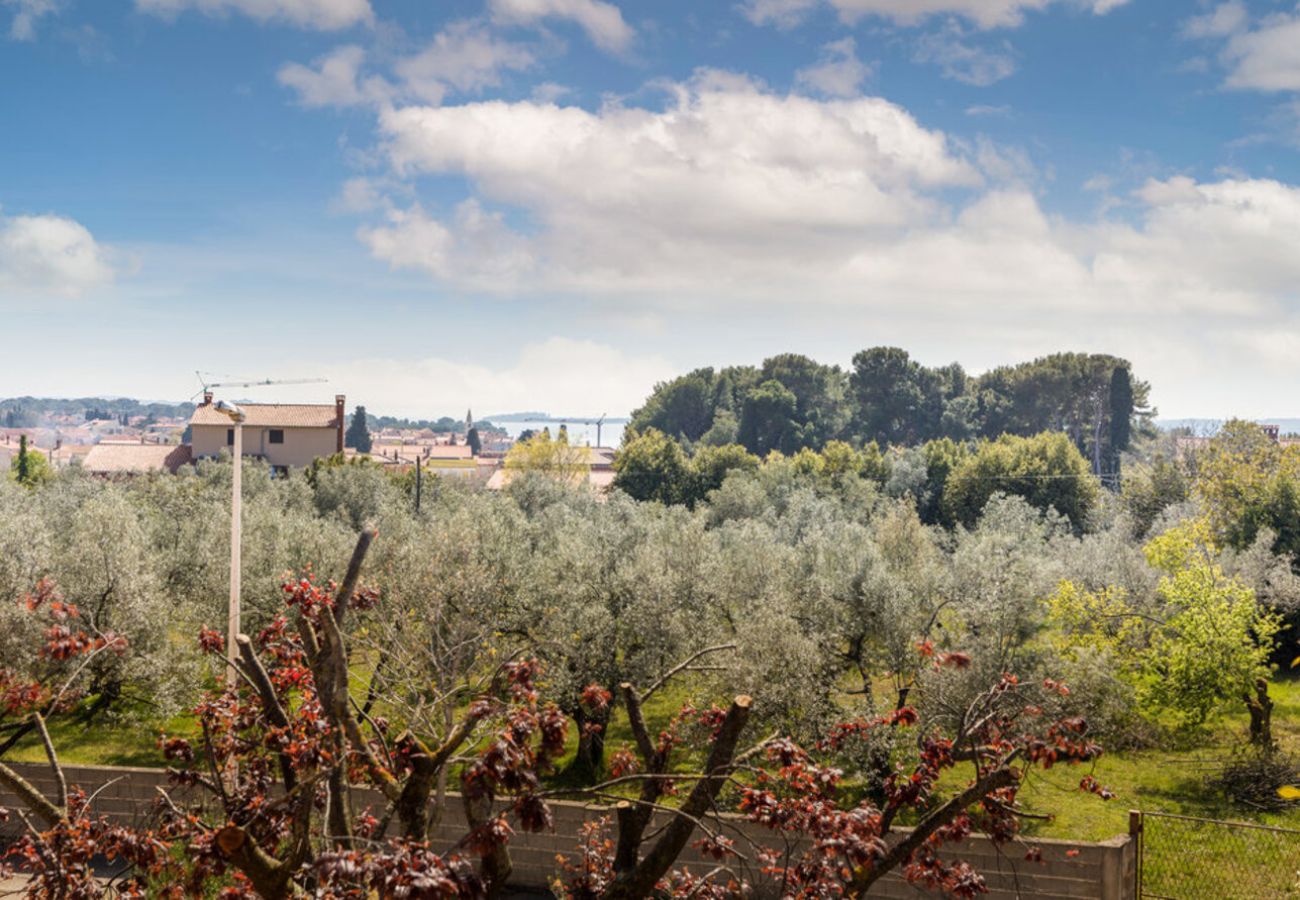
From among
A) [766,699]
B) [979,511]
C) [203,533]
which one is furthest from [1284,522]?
[203,533]

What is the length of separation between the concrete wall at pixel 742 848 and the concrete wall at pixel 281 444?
57.7m

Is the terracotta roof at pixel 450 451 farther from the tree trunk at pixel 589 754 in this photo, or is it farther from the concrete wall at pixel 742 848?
the concrete wall at pixel 742 848

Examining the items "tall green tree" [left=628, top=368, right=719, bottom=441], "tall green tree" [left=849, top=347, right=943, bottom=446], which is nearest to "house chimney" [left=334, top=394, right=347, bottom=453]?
"tall green tree" [left=628, top=368, right=719, bottom=441]

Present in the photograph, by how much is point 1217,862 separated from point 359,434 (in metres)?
126

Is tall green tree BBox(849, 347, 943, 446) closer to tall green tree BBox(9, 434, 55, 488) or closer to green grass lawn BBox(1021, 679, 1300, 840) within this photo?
tall green tree BBox(9, 434, 55, 488)

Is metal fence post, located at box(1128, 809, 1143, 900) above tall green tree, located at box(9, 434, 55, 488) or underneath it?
underneath

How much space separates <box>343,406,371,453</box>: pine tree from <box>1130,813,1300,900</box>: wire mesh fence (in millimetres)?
119084

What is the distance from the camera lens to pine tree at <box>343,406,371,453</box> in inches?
5113

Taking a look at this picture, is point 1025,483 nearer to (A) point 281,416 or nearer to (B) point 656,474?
(B) point 656,474

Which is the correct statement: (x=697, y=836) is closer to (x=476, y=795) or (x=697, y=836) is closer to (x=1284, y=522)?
(x=476, y=795)

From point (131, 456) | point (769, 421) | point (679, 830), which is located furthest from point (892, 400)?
point (679, 830)

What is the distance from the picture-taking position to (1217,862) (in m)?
15.7

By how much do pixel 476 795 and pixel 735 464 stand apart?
205 ft

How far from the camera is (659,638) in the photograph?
68.4 ft
